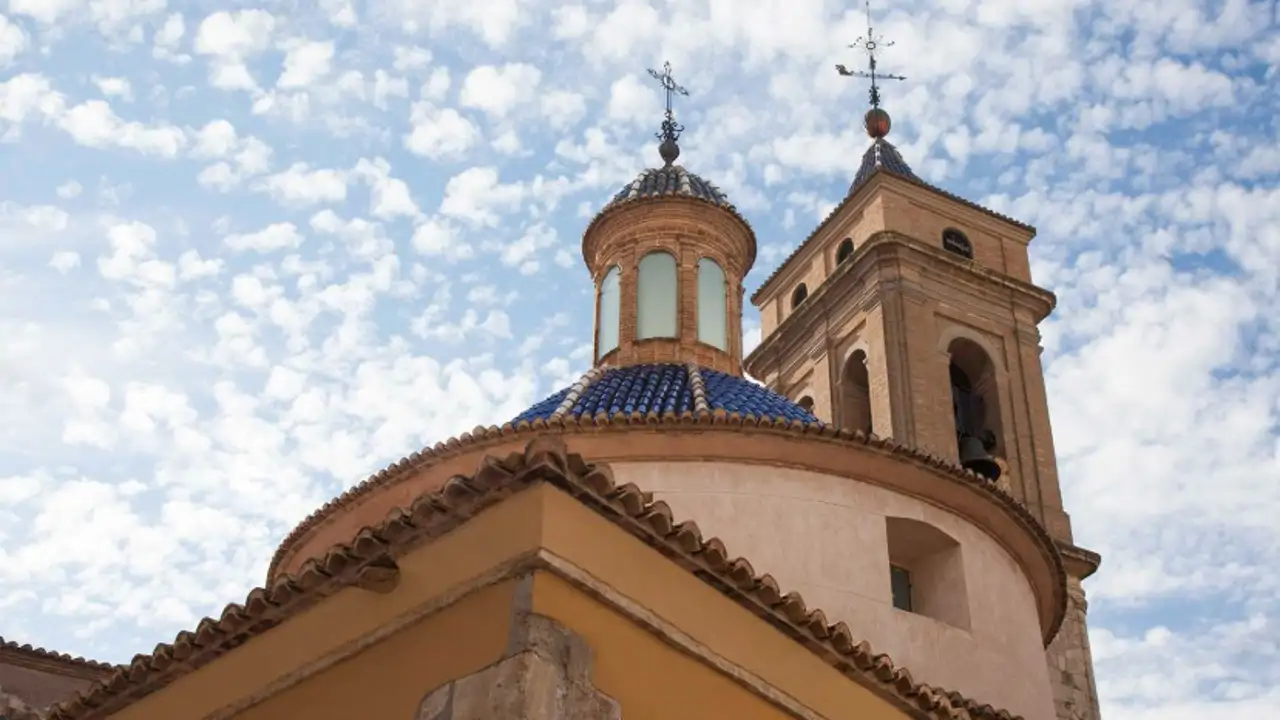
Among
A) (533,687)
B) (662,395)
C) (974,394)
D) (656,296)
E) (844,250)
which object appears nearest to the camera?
(533,687)

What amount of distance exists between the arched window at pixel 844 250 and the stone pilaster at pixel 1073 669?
6.26 m

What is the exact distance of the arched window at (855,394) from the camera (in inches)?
870

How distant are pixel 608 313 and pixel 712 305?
3.08 feet

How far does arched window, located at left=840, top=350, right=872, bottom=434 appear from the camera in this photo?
72.5ft

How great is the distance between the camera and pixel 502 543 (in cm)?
563

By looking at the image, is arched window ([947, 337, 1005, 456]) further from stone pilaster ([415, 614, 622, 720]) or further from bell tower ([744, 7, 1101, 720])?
stone pilaster ([415, 614, 622, 720])

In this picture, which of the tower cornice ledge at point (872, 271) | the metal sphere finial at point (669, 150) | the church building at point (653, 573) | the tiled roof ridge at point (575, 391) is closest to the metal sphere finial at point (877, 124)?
the tower cornice ledge at point (872, 271)

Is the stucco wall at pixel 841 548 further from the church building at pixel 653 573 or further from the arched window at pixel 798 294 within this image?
the arched window at pixel 798 294

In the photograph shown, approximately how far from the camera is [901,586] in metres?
10.0

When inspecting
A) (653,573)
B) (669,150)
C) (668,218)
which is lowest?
(653,573)

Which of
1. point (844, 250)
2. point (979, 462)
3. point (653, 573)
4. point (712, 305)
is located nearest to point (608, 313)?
point (712, 305)

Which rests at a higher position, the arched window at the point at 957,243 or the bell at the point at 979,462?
the arched window at the point at 957,243

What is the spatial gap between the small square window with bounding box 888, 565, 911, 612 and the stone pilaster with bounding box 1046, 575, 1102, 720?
948cm

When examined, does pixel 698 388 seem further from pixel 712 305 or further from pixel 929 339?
pixel 929 339
